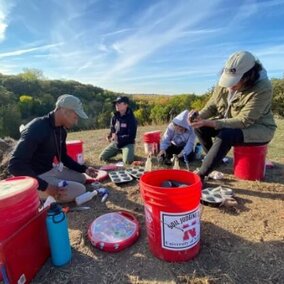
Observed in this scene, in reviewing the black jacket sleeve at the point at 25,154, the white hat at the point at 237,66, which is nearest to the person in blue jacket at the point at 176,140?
the white hat at the point at 237,66

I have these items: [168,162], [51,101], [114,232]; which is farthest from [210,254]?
[51,101]

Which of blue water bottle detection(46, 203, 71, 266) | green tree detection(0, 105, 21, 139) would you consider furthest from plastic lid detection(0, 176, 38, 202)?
green tree detection(0, 105, 21, 139)

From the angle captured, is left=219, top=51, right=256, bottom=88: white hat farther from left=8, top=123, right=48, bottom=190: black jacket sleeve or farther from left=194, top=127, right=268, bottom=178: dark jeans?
left=8, top=123, right=48, bottom=190: black jacket sleeve

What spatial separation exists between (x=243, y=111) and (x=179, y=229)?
1816 mm

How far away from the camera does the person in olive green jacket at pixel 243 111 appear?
301 centimetres

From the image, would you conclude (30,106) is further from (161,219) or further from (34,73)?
(161,219)

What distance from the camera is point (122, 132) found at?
5.09 metres

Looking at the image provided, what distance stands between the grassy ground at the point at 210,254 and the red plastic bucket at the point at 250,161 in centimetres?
43

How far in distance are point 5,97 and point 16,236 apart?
3184 cm

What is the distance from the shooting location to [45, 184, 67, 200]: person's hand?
278 centimetres

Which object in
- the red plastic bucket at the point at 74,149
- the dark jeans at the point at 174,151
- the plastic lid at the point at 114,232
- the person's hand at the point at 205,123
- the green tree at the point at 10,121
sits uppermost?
the person's hand at the point at 205,123

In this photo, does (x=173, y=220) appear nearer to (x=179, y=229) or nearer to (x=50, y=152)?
(x=179, y=229)

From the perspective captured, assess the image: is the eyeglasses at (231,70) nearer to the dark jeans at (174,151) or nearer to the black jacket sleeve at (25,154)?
the dark jeans at (174,151)

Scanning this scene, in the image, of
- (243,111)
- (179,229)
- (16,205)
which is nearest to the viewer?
(16,205)
